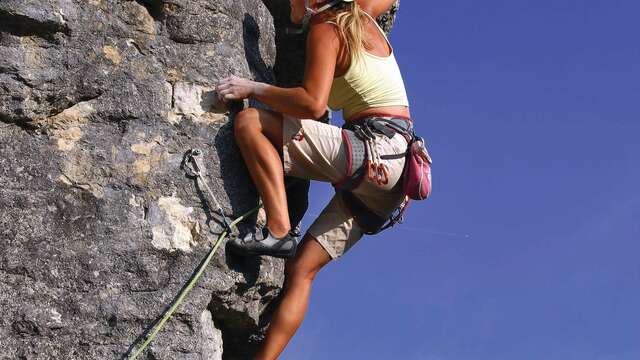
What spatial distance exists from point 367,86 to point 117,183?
1.79 meters

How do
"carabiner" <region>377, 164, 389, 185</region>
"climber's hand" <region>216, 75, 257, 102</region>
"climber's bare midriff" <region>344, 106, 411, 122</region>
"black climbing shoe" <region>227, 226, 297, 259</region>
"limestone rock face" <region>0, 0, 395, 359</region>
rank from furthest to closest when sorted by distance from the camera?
"climber's bare midriff" <region>344, 106, 411, 122</region>, "climber's hand" <region>216, 75, 257, 102</region>, "carabiner" <region>377, 164, 389, 185</region>, "black climbing shoe" <region>227, 226, 297, 259</region>, "limestone rock face" <region>0, 0, 395, 359</region>

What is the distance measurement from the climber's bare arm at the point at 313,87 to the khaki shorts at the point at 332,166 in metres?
0.16

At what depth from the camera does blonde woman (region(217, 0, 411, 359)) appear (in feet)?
22.8

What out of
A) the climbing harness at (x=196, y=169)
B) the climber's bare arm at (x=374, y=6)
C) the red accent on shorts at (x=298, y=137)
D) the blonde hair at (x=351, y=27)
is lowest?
the climbing harness at (x=196, y=169)

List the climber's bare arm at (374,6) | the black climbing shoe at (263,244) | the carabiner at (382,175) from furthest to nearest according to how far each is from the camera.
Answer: the climber's bare arm at (374,6) → the carabiner at (382,175) → the black climbing shoe at (263,244)

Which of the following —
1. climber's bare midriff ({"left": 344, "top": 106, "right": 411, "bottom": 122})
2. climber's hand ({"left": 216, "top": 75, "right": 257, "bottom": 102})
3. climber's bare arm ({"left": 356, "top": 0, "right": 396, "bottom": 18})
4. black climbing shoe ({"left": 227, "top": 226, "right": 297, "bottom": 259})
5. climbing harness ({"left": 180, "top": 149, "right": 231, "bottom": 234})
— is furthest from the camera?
climber's bare arm ({"left": 356, "top": 0, "right": 396, "bottom": 18})

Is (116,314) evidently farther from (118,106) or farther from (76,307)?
(118,106)

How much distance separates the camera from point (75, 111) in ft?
22.9

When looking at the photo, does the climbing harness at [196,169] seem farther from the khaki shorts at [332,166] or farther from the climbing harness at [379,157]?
the climbing harness at [379,157]

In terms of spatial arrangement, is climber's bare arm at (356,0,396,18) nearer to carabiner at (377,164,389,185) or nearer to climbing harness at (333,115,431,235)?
climbing harness at (333,115,431,235)

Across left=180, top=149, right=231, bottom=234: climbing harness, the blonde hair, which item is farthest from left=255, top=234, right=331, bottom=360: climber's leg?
the blonde hair

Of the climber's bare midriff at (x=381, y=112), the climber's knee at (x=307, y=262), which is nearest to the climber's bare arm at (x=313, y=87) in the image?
the climber's bare midriff at (x=381, y=112)

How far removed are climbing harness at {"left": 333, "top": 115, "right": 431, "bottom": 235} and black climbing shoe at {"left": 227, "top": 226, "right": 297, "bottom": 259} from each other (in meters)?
0.60

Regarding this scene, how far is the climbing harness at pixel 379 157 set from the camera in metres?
7.08
